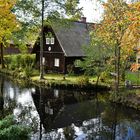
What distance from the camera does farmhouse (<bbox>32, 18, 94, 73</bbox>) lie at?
4288 centimetres

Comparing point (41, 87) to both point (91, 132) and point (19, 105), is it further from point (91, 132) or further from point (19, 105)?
point (91, 132)

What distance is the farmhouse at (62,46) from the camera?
4288cm

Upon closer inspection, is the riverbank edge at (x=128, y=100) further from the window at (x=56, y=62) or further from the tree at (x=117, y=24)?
the window at (x=56, y=62)

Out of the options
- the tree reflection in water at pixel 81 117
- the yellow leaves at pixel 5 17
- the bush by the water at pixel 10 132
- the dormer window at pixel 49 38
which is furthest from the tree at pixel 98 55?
the bush by the water at pixel 10 132

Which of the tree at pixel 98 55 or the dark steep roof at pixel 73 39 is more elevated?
the dark steep roof at pixel 73 39

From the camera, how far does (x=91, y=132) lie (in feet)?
65.0

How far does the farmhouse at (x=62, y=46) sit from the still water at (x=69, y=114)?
10.2 meters

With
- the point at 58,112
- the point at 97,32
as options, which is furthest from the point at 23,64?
the point at 58,112

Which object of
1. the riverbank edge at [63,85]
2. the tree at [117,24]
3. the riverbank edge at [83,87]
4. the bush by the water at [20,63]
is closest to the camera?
the tree at [117,24]

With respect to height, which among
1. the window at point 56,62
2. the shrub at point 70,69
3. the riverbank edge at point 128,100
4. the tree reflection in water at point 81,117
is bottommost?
the tree reflection in water at point 81,117

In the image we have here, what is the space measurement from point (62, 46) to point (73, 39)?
11.7 feet

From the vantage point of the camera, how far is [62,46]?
4250cm

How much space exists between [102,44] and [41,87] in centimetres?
886

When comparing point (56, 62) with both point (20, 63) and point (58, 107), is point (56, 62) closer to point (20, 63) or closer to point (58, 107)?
point (20, 63)
